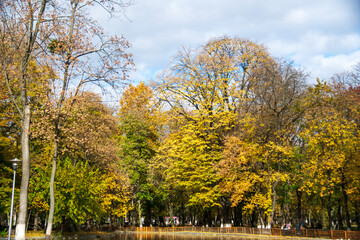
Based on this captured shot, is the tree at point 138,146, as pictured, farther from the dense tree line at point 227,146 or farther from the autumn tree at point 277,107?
the autumn tree at point 277,107

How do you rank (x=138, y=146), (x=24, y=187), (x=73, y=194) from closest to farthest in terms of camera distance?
(x=24, y=187) → (x=73, y=194) → (x=138, y=146)

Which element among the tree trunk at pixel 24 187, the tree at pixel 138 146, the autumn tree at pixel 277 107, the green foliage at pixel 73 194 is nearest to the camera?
the tree trunk at pixel 24 187

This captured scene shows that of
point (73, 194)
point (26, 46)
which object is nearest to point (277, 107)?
point (73, 194)

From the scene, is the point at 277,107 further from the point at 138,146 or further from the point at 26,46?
the point at 26,46

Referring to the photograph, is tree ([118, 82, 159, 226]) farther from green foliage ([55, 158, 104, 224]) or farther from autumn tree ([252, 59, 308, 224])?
green foliage ([55, 158, 104, 224])

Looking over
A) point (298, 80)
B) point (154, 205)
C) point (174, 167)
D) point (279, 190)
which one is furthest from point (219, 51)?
point (154, 205)

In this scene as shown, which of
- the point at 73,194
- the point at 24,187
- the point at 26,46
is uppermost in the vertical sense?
the point at 26,46

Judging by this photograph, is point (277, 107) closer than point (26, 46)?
No

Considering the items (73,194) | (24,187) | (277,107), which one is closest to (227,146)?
(277,107)

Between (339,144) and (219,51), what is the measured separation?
17107 mm

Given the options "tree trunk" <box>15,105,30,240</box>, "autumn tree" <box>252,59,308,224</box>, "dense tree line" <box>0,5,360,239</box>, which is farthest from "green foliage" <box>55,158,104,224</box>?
"autumn tree" <box>252,59,308,224</box>

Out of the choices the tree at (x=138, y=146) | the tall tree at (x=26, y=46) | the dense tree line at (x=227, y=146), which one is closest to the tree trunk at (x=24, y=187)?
the tall tree at (x=26, y=46)

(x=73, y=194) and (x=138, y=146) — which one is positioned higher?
(x=138, y=146)

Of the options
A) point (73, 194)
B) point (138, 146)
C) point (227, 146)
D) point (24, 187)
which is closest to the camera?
point (24, 187)
